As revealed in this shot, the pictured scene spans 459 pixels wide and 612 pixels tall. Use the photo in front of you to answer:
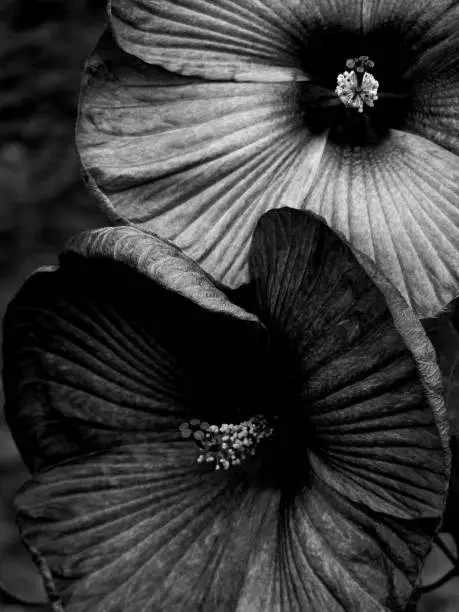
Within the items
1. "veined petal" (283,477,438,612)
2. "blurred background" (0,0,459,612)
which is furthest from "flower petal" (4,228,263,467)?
"blurred background" (0,0,459,612)

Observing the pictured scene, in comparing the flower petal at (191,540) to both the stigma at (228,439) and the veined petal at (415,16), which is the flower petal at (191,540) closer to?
the stigma at (228,439)

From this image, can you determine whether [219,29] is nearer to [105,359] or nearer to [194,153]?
[194,153]

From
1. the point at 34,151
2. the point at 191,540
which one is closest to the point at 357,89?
the point at 191,540

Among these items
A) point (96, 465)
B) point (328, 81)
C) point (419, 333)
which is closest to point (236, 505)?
point (96, 465)

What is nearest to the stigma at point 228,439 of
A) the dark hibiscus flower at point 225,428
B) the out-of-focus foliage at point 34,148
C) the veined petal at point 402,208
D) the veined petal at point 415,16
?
the dark hibiscus flower at point 225,428

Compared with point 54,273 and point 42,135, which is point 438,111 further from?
point 42,135

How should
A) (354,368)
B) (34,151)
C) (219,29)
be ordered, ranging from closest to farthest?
1. (354,368)
2. (219,29)
3. (34,151)

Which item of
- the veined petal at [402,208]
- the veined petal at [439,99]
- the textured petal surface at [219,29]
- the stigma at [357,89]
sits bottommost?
the veined petal at [402,208]
